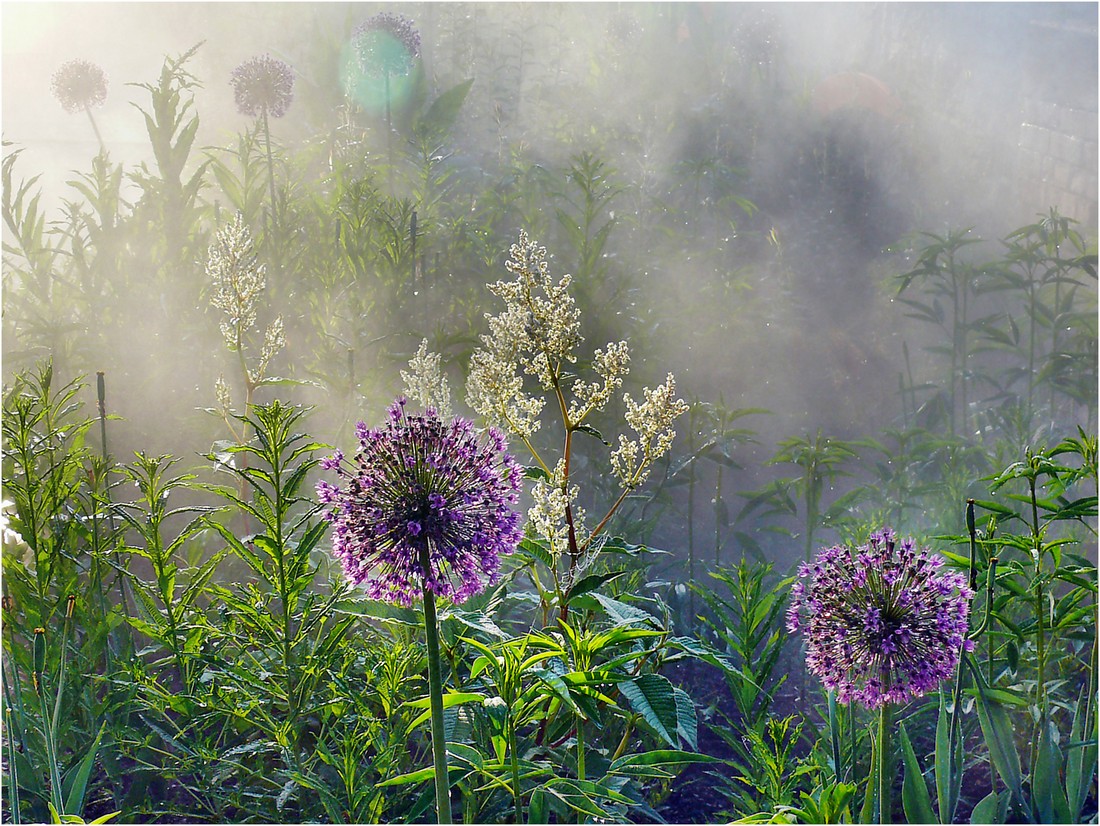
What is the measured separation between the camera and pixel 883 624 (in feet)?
2.53

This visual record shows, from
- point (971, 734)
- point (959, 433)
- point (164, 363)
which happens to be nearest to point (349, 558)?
point (971, 734)

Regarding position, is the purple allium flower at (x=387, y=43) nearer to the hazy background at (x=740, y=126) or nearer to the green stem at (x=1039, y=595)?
the hazy background at (x=740, y=126)

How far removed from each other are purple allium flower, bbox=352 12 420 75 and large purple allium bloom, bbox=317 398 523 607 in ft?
5.89

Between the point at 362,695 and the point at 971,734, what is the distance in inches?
31.8

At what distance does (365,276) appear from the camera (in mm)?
1928

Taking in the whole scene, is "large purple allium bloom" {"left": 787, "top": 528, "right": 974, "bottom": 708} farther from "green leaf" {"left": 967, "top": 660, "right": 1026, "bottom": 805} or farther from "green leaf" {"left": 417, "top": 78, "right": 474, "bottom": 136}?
"green leaf" {"left": 417, "top": 78, "right": 474, "bottom": 136}

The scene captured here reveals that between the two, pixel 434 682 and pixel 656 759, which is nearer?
pixel 434 682

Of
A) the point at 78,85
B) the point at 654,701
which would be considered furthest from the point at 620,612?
the point at 78,85

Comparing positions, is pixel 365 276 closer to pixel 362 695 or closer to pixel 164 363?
pixel 164 363

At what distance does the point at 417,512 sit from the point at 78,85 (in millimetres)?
1946

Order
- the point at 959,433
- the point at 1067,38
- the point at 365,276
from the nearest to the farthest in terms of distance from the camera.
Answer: the point at 365,276 → the point at 959,433 → the point at 1067,38

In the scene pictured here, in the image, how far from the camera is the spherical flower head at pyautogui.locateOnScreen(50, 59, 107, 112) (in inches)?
86.7

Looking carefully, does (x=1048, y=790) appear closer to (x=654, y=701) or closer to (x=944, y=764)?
(x=944, y=764)

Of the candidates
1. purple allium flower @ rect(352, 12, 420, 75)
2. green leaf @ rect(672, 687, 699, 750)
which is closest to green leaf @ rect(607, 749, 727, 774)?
green leaf @ rect(672, 687, 699, 750)
